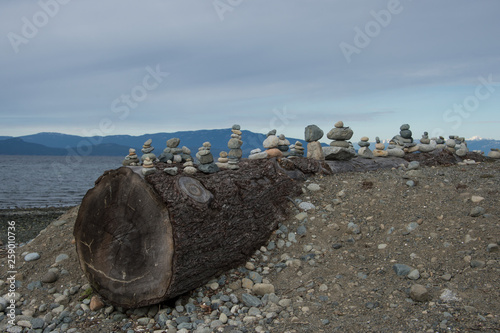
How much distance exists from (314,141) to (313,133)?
0.27m

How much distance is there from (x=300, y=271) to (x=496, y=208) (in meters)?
4.02

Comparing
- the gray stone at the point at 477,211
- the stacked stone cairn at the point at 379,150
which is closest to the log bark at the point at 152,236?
the gray stone at the point at 477,211

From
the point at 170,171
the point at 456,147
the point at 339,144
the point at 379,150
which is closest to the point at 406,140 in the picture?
the point at 379,150

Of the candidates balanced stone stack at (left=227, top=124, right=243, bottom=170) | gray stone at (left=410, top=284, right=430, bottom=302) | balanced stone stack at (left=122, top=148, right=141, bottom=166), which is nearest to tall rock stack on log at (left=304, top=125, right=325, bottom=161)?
balanced stone stack at (left=227, top=124, right=243, bottom=170)

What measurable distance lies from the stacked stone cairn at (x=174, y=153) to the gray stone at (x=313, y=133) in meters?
4.78

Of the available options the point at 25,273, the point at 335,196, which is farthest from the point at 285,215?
the point at 25,273

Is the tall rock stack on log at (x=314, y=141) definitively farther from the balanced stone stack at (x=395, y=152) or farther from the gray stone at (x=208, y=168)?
the gray stone at (x=208, y=168)

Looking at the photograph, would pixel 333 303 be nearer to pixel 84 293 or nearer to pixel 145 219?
pixel 145 219

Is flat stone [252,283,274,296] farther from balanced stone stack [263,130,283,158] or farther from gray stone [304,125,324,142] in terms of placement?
gray stone [304,125,324,142]

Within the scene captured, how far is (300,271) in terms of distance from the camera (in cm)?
685

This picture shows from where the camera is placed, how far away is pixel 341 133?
1261 centimetres

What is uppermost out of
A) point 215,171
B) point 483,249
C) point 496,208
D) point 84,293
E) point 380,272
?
point 215,171

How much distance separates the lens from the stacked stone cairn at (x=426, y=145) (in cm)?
1473

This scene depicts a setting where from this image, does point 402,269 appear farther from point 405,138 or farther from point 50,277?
point 405,138
